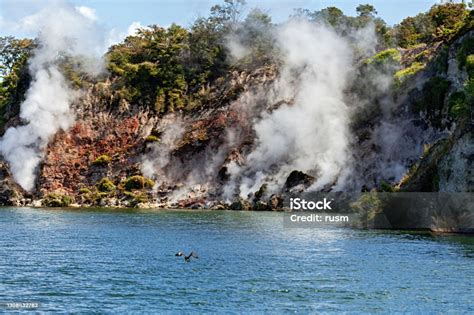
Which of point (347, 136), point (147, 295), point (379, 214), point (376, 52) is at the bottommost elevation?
point (147, 295)

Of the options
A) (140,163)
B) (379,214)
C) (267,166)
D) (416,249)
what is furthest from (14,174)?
(416,249)

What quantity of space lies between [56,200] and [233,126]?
34.2m

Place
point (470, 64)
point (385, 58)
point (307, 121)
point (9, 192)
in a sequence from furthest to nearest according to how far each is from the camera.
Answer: point (9, 192)
point (307, 121)
point (385, 58)
point (470, 64)

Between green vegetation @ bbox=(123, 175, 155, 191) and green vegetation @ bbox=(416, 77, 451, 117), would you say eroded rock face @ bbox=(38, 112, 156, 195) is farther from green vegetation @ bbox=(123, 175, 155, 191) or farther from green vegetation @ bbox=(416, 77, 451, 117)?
green vegetation @ bbox=(416, 77, 451, 117)

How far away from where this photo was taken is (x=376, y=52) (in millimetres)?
144750

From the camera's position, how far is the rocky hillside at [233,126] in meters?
119

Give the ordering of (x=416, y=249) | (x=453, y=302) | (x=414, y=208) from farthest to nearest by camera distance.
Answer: (x=414, y=208) → (x=416, y=249) → (x=453, y=302)

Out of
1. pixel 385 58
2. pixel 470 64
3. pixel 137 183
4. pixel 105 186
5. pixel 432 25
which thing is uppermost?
pixel 432 25

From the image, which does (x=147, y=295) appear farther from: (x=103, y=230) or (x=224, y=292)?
(x=103, y=230)

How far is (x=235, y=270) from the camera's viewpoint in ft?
185

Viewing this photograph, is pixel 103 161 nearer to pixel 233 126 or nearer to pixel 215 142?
pixel 215 142

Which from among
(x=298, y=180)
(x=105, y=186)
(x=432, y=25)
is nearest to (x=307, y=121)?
(x=298, y=180)

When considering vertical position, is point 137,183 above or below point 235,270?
above

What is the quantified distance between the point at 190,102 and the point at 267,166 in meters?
29.5
